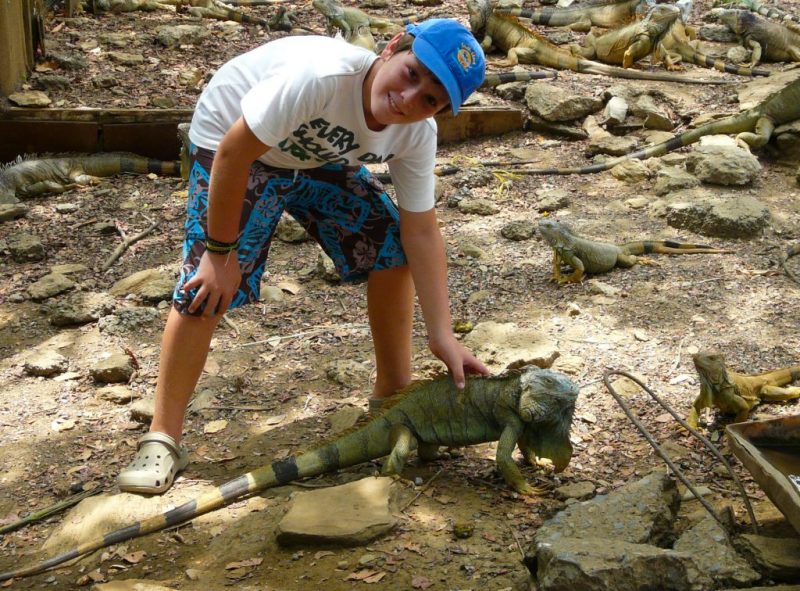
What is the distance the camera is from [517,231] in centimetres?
613

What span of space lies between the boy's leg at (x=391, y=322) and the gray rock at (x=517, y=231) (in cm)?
254

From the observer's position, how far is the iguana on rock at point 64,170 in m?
7.30

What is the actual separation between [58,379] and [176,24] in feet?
25.7

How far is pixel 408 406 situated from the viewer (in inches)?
138

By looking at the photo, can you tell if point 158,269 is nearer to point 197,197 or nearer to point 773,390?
point 197,197

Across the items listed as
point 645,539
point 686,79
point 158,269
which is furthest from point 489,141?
point 645,539

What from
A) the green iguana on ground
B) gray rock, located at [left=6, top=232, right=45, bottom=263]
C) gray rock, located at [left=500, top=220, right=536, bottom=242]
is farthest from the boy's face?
gray rock, located at [left=6, top=232, right=45, bottom=263]

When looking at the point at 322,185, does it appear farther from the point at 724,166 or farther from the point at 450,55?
the point at 724,166

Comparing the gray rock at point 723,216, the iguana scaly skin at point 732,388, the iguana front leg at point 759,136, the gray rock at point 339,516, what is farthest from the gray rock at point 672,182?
the gray rock at point 339,516

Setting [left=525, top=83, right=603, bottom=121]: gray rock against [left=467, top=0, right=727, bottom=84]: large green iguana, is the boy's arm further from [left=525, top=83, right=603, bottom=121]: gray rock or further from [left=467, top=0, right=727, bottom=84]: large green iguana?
[left=467, top=0, right=727, bottom=84]: large green iguana

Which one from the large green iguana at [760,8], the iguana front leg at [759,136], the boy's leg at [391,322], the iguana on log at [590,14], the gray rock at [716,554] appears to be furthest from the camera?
the iguana on log at [590,14]

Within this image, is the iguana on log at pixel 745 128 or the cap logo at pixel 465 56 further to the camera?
the iguana on log at pixel 745 128

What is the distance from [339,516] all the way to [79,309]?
265cm

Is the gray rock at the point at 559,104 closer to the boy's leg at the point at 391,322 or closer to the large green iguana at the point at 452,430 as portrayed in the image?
the boy's leg at the point at 391,322
